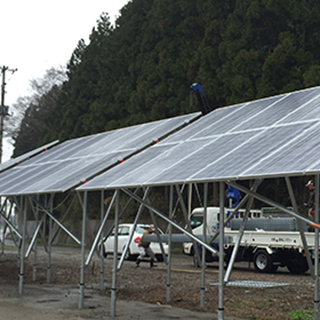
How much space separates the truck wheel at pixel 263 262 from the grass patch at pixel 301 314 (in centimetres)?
850

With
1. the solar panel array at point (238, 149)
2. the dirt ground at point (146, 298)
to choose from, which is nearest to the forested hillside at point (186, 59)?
the dirt ground at point (146, 298)

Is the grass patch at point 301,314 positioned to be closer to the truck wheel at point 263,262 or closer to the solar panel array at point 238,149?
the solar panel array at point 238,149

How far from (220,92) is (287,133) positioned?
20852 millimetres

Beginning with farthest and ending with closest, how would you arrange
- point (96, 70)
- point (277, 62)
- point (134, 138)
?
point (96, 70)
point (277, 62)
point (134, 138)

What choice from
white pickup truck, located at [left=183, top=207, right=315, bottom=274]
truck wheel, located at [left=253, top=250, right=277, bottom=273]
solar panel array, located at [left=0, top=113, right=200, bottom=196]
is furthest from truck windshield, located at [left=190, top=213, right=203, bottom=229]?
solar panel array, located at [left=0, top=113, right=200, bottom=196]

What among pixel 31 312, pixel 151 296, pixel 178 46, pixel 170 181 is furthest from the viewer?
pixel 178 46

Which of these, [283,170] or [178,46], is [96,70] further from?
→ [283,170]

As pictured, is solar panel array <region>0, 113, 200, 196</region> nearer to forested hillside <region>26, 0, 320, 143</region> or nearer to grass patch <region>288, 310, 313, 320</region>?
grass patch <region>288, 310, 313, 320</region>

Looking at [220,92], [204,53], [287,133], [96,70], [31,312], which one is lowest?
[31,312]

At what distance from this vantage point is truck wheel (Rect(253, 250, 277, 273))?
1905 cm

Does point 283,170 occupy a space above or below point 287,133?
below

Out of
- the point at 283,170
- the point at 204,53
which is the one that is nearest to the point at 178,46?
the point at 204,53

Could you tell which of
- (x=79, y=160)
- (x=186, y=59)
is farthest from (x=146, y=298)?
(x=186, y=59)

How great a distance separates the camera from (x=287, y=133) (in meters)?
8.93
